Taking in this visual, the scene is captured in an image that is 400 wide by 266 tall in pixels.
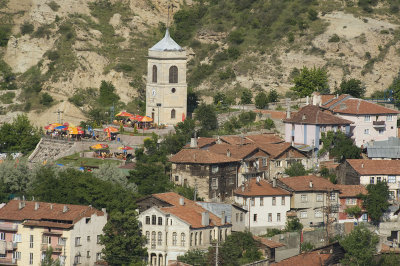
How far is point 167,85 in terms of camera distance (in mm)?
140875

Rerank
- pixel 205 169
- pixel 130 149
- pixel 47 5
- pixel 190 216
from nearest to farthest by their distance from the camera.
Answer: pixel 190 216 < pixel 205 169 < pixel 130 149 < pixel 47 5

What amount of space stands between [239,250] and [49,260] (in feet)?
44.9

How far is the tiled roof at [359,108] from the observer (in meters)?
138

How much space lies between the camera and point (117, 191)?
116188mm

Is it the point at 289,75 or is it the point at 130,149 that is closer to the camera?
the point at 130,149

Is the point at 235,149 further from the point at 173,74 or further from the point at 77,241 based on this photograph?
the point at 77,241

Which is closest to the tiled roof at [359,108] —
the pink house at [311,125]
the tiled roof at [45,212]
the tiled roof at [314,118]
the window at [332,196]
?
the pink house at [311,125]

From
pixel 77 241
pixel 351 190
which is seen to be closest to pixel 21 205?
pixel 77 241

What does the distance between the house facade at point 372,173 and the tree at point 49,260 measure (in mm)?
29263

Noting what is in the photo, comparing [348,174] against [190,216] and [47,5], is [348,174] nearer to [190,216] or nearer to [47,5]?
[190,216]

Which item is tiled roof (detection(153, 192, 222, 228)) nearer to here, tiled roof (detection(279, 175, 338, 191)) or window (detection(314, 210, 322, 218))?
tiled roof (detection(279, 175, 338, 191))

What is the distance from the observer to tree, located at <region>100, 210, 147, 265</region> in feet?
359

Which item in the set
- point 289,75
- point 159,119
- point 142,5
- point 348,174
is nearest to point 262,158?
point 348,174

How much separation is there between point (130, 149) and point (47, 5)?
48.8 metres
